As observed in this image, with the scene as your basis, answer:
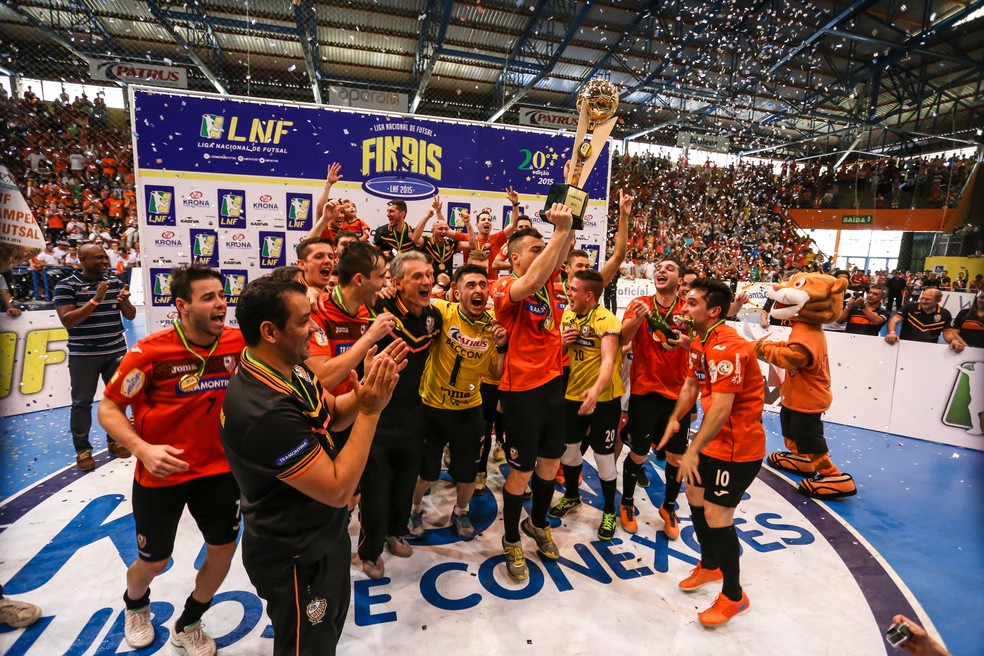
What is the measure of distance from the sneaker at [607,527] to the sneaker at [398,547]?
1547 mm

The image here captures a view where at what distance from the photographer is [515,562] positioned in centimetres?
326

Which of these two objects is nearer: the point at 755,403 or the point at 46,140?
the point at 755,403

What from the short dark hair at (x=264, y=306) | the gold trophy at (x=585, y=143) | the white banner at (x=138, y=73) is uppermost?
the white banner at (x=138, y=73)

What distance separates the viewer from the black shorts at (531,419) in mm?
3178

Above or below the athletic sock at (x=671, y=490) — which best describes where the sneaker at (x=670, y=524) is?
below

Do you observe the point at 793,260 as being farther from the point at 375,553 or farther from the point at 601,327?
the point at 375,553

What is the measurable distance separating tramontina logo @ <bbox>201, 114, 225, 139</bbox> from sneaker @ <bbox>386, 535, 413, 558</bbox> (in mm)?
4992

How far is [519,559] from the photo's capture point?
10.7 feet

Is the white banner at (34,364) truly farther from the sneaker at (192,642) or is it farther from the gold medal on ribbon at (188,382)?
the gold medal on ribbon at (188,382)

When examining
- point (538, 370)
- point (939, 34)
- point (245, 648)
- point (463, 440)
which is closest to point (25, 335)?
point (245, 648)

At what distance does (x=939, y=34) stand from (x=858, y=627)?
15.9m

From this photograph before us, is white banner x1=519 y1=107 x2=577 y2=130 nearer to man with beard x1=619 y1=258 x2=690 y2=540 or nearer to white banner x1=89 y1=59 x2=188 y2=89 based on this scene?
white banner x1=89 y1=59 x2=188 y2=89

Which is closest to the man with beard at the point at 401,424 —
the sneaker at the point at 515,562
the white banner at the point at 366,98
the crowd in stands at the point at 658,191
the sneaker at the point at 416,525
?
the sneaker at the point at 416,525

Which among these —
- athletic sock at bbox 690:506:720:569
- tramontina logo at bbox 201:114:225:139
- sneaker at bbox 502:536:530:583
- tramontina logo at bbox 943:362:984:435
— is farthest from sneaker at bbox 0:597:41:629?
tramontina logo at bbox 943:362:984:435
